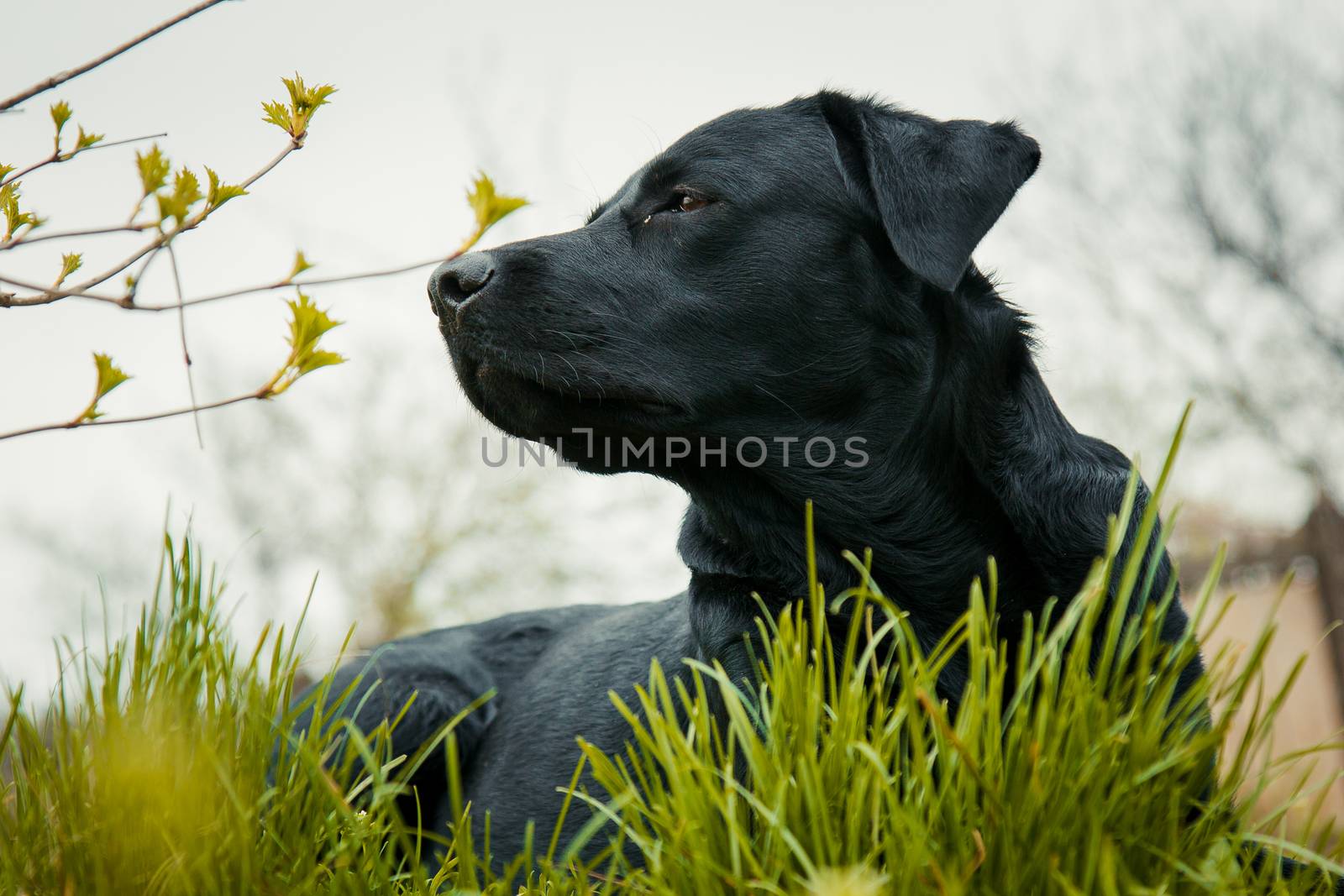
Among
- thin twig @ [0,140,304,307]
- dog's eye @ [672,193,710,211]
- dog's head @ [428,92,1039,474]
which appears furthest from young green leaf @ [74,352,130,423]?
dog's eye @ [672,193,710,211]

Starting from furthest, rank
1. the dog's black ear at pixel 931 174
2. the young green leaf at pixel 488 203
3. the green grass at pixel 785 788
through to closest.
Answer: the dog's black ear at pixel 931 174, the young green leaf at pixel 488 203, the green grass at pixel 785 788

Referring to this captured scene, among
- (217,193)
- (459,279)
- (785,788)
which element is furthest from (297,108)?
(785,788)

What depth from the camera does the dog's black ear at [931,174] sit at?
7.40ft

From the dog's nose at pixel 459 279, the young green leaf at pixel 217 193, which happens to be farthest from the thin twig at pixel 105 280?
the dog's nose at pixel 459 279

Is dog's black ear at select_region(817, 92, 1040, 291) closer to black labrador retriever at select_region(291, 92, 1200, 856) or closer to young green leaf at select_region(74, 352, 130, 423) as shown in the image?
black labrador retriever at select_region(291, 92, 1200, 856)

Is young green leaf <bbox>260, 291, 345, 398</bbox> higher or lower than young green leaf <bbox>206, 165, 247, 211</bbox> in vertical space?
lower

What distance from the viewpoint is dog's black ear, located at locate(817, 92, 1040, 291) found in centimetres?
226

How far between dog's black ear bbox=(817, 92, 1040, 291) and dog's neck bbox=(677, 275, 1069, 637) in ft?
0.65

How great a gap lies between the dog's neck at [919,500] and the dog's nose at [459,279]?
0.64 meters

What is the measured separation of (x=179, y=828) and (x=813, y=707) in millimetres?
941

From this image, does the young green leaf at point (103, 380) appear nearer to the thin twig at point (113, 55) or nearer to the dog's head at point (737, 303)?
the thin twig at point (113, 55)

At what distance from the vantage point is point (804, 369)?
7.85 ft

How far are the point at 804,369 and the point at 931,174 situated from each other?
0.52 meters

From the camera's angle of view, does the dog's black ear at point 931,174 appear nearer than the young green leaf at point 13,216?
No
